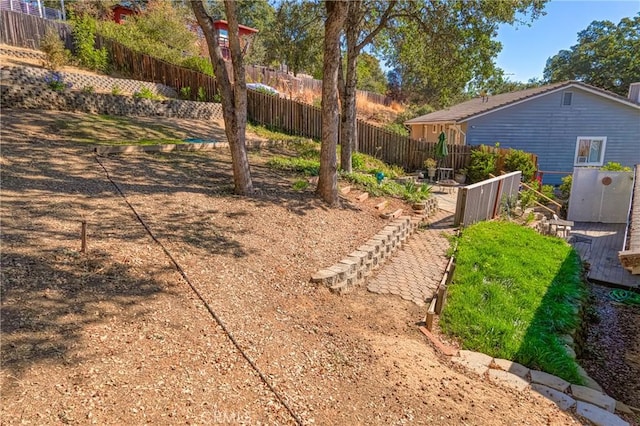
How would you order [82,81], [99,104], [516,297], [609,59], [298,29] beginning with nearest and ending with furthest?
1. [516,297]
2. [99,104]
3. [298,29]
4. [82,81]
5. [609,59]

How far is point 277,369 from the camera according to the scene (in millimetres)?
3084

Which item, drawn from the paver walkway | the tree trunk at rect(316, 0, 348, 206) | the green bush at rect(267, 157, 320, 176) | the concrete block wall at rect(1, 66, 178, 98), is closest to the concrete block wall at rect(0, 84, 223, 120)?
the concrete block wall at rect(1, 66, 178, 98)

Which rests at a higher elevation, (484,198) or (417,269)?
(484,198)

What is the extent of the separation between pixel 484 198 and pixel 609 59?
137 feet

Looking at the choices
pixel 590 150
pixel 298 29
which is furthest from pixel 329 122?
pixel 590 150

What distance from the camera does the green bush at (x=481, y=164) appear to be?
15.6 meters

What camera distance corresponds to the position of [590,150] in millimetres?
18422

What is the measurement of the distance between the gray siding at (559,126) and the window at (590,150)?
0.22 meters

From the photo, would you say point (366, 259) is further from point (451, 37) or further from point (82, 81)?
point (82, 81)


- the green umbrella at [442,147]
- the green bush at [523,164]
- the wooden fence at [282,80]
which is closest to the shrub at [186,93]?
the wooden fence at [282,80]

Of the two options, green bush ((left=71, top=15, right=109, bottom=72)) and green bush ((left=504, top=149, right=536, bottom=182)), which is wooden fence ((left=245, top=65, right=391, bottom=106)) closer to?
green bush ((left=71, top=15, right=109, bottom=72))

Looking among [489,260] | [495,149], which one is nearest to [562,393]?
[489,260]

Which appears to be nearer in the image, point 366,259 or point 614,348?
point 366,259

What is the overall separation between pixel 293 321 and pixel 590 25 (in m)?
60.5
